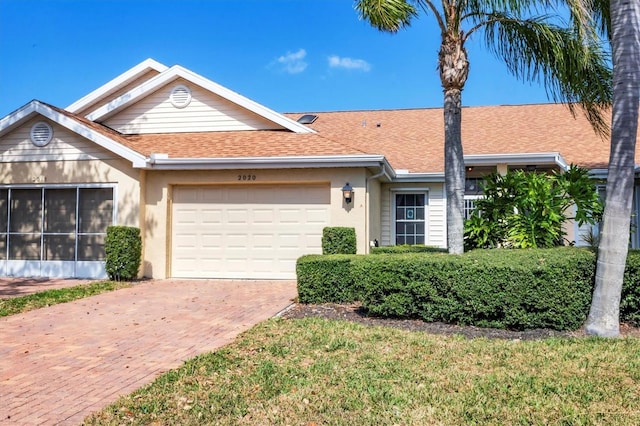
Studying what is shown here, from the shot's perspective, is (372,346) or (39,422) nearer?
(39,422)

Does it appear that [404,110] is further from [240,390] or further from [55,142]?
[240,390]

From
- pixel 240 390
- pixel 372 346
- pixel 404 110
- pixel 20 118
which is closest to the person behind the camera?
pixel 240 390

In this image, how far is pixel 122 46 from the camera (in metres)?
18.1

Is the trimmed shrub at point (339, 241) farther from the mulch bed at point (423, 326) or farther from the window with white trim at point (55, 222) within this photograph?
the window with white trim at point (55, 222)

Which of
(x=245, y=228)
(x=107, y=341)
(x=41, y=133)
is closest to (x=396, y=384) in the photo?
(x=107, y=341)

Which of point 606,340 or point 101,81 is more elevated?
point 101,81

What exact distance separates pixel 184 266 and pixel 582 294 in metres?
9.16

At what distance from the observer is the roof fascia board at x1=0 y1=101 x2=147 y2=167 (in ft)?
38.4

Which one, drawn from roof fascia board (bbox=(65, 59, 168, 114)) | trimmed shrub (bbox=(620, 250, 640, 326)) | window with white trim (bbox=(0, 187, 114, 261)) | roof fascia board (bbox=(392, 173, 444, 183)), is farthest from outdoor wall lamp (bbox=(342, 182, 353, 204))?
roof fascia board (bbox=(65, 59, 168, 114))

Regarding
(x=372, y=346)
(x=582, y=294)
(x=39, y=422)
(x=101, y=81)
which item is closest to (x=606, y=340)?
(x=582, y=294)

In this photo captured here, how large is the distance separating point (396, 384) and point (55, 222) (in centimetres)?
1116

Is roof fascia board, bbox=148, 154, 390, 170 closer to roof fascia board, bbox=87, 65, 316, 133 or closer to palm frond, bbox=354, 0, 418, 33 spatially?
roof fascia board, bbox=87, 65, 316, 133

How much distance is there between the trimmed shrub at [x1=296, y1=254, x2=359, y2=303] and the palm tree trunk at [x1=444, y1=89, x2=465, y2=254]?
5.87 ft

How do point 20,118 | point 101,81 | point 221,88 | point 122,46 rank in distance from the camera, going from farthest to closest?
point 122,46, point 101,81, point 221,88, point 20,118
